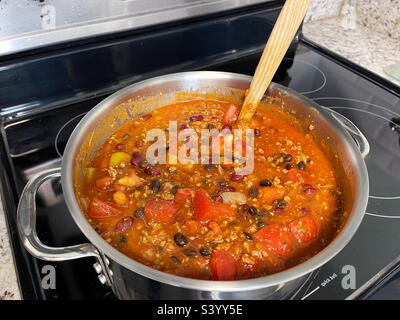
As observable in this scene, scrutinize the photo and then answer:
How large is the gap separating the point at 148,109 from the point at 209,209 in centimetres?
75

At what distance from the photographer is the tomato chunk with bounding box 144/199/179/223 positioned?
57.9 inches

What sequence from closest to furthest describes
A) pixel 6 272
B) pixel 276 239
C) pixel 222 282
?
pixel 222 282 → pixel 6 272 → pixel 276 239

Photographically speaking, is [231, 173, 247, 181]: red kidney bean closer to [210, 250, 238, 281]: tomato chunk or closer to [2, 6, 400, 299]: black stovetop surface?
[210, 250, 238, 281]: tomato chunk

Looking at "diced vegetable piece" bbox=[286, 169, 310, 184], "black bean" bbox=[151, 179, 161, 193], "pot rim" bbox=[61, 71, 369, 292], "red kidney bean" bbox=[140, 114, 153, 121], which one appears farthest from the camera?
"red kidney bean" bbox=[140, 114, 153, 121]

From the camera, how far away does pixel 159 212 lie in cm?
147

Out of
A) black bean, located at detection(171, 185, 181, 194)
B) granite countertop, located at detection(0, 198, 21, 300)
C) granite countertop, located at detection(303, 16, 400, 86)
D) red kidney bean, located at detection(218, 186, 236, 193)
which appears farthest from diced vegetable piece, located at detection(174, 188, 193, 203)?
granite countertop, located at detection(303, 16, 400, 86)

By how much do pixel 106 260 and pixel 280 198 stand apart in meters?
0.78

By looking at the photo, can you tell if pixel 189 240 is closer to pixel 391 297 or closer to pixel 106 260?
pixel 106 260

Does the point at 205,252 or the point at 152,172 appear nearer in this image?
the point at 205,252

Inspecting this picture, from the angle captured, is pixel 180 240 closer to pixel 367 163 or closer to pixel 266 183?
pixel 266 183

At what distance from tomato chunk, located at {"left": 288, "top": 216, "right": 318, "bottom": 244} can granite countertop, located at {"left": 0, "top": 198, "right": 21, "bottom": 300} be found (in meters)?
1.03

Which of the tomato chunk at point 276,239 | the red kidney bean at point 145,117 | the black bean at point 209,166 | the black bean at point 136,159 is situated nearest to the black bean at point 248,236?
the tomato chunk at point 276,239

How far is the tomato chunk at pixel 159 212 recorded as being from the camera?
1.47 m

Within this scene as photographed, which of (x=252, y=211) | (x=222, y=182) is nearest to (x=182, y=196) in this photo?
(x=222, y=182)
